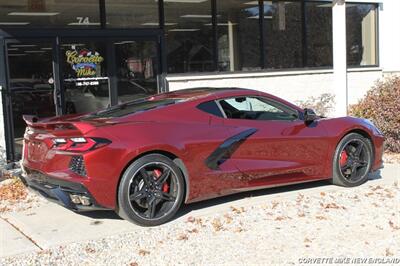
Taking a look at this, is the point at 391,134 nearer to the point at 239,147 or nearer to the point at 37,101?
the point at 239,147

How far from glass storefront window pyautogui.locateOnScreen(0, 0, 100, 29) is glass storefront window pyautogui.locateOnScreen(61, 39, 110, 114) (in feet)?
1.23

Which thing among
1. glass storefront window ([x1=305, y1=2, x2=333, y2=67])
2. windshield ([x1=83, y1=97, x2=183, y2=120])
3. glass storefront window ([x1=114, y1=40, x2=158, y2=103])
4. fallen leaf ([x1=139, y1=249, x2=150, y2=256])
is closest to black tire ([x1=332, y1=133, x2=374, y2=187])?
windshield ([x1=83, y1=97, x2=183, y2=120])

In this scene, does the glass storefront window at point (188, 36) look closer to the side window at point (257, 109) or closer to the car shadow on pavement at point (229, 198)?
the side window at point (257, 109)

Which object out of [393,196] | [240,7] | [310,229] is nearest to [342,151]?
[393,196]

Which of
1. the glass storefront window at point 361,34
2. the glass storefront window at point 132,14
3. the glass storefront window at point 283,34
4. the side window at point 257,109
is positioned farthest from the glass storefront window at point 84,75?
the glass storefront window at point 361,34

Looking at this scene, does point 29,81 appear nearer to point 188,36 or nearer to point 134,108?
point 188,36

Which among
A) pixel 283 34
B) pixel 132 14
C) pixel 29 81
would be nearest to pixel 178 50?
pixel 132 14

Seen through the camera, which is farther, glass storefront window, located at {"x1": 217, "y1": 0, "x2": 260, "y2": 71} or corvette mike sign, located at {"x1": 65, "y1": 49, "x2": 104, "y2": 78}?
glass storefront window, located at {"x1": 217, "y1": 0, "x2": 260, "y2": 71}

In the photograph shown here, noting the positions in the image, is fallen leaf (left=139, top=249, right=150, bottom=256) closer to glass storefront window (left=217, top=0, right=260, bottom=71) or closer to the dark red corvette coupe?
the dark red corvette coupe

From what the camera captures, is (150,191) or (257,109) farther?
(257,109)

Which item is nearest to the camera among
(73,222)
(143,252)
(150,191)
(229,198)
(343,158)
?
(143,252)

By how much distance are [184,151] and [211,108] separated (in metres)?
0.73

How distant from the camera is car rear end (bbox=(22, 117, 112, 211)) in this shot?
5.46m
